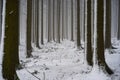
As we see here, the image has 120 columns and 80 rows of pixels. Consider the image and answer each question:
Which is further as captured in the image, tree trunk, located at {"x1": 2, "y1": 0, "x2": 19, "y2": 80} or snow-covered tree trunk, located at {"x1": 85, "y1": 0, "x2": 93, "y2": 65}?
snow-covered tree trunk, located at {"x1": 85, "y1": 0, "x2": 93, "y2": 65}

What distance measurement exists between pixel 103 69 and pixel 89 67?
8.13 feet

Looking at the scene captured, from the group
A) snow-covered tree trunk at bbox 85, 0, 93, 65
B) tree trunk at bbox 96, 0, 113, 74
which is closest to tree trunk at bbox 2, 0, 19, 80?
tree trunk at bbox 96, 0, 113, 74

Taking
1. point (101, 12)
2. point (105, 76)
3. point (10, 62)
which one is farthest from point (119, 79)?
point (10, 62)

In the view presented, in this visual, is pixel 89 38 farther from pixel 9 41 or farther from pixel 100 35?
pixel 9 41

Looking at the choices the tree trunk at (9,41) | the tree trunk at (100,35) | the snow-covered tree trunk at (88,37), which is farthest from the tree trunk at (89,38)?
the tree trunk at (9,41)

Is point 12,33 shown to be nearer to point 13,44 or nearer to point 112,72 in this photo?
point 13,44

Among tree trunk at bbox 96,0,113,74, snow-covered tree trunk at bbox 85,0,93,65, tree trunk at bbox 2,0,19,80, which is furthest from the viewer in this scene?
snow-covered tree trunk at bbox 85,0,93,65

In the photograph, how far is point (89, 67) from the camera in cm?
1245

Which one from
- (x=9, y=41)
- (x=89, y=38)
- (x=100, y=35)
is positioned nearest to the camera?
(x=9, y=41)

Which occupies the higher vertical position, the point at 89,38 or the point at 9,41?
the point at 89,38

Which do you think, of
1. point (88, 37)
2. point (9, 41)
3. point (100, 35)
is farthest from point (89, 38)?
point (9, 41)

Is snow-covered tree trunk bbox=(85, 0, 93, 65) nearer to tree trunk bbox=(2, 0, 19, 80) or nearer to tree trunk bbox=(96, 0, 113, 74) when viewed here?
tree trunk bbox=(96, 0, 113, 74)

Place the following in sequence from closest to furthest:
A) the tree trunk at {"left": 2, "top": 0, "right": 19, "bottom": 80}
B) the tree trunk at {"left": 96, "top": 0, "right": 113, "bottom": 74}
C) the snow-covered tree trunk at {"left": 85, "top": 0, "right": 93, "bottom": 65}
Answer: the tree trunk at {"left": 2, "top": 0, "right": 19, "bottom": 80} < the tree trunk at {"left": 96, "top": 0, "right": 113, "bottom": 74} < the snow-covered tree trunk at {"left": 85, "top": 0, "right": 93, "bottom": 65}

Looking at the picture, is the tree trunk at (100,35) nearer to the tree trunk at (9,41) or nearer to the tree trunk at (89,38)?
the tree trunk at (89,38)
